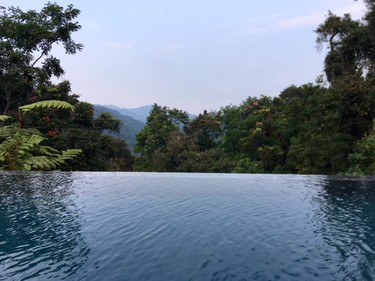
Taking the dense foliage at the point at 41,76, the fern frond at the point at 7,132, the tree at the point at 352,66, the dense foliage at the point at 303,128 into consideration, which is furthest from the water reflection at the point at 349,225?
the fern frond at the point at 7,132

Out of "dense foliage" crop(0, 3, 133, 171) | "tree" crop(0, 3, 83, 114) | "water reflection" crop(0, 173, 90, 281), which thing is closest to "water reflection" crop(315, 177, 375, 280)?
"water reflection" crop(0, 173, 90, 281)

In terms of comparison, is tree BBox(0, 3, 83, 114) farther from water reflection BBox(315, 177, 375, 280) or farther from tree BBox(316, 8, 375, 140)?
tree BBox(316, 8, 375, 140)

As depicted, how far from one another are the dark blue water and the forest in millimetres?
4363

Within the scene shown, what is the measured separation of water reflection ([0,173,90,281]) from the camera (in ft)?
11.7

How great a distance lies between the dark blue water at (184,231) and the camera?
355cm

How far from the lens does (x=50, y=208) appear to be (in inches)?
237

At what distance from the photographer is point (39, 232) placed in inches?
189

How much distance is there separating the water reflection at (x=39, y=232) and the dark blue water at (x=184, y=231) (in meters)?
0.01

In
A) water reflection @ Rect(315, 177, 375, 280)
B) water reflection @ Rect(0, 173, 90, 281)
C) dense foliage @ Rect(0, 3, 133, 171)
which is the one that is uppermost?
dense foliage @ Rect(0, 3, 133, 171)

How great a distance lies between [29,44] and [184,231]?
13252 mm

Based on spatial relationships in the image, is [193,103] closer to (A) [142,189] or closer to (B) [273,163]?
(B) [273,163]

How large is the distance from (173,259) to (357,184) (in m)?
6.77

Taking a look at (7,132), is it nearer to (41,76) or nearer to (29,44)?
(41,76)

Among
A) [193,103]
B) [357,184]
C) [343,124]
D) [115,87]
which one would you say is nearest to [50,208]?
[357,184]
